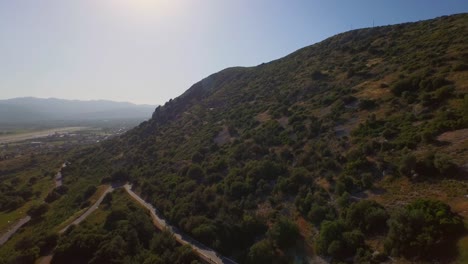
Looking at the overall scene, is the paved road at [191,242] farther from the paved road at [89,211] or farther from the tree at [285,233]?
the paved road at [89,211]

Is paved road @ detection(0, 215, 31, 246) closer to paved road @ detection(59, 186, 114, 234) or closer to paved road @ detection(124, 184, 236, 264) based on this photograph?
paved road @ detection(59, 186, 114, 234)

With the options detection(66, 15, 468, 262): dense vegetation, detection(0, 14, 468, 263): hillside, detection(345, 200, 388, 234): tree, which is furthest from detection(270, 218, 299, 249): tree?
detection(345, 200, 388, 234): tree

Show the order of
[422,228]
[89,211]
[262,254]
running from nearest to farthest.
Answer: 1. [422,228]
2. [262,254]
3. [89,211]

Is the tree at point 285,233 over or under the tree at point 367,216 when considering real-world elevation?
under

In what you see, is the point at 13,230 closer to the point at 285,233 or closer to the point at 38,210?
the point at 38,210

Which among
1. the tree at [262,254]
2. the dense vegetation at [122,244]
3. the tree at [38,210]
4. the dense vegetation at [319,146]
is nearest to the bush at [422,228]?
the dense vegetation at [319,146]

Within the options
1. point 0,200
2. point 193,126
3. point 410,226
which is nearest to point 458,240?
point 410,226

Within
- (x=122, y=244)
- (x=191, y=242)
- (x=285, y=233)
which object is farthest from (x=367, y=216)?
(x=122, y=244)

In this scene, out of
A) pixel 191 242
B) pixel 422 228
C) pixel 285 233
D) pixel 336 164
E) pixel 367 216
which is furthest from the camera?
pixel 336 164
